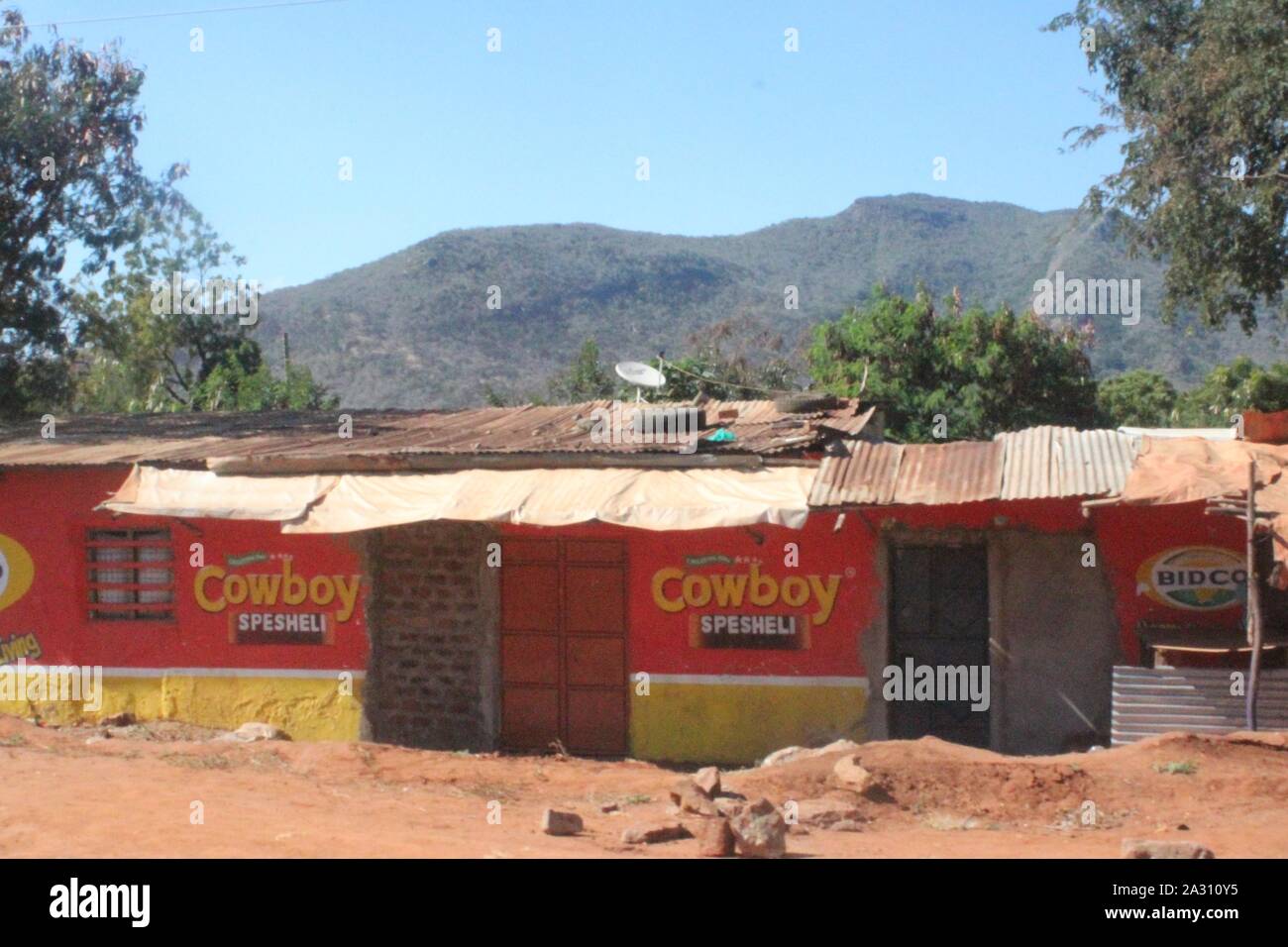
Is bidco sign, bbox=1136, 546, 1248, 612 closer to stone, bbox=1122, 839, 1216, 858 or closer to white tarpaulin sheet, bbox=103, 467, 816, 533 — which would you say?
white tarpaulin sheet, bbox=103, 467, 816, 533

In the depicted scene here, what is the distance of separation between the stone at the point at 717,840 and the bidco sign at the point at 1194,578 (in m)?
5.32

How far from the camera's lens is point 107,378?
112ft

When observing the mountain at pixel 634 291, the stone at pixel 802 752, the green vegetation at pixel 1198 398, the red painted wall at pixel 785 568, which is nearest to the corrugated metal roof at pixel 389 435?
the red painted wall at pixel 785 568

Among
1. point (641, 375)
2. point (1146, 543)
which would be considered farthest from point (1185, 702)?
point (641, 375)

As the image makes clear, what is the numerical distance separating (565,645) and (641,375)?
9.69 ft

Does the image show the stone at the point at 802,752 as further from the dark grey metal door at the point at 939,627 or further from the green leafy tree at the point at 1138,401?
the green leafy tree at the point at 1138,401

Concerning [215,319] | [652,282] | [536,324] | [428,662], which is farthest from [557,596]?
[652,282]

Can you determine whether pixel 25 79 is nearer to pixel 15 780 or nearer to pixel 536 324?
pixel 15 780

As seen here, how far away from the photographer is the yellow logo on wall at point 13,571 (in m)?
13.8

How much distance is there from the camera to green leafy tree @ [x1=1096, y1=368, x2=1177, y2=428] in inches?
1140

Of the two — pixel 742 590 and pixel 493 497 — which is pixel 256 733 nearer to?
pixel 493 497

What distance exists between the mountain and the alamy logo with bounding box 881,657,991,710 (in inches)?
1262

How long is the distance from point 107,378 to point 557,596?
84.1 ft

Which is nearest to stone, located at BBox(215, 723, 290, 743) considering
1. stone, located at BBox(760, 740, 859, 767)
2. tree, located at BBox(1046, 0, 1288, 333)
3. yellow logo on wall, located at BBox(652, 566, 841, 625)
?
yellow logo on wall, located at BBox(652, 566, 841, 625)
